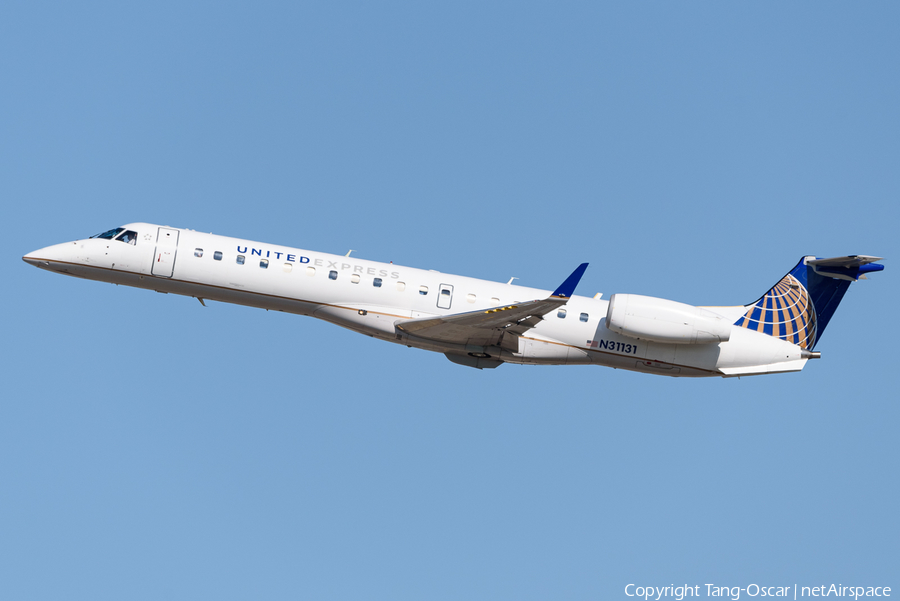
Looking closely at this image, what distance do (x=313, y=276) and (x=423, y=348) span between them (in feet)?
12.4

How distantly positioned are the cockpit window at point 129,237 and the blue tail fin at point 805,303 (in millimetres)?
18171

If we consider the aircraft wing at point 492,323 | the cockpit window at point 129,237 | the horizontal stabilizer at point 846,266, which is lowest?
the aircraft wing at point 492,323

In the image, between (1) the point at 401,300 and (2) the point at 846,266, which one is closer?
(1) the point at 401,300

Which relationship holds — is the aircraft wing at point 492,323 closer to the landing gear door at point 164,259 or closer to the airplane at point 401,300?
the airplane at point 401,300

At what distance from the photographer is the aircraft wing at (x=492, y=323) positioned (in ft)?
74.1

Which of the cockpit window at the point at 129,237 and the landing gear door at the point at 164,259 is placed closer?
the landing gear door at the point at 164,259

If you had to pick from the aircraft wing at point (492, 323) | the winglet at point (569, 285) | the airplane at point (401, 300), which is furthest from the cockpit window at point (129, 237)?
the winglet at point (569, 285)

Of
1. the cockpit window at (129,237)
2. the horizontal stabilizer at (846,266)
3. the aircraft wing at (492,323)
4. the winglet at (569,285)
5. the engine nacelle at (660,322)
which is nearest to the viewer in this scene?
the winglet at (569,285)

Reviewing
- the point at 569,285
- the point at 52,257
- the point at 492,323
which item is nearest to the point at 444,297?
the point at 492,323

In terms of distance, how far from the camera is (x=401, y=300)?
25.5m

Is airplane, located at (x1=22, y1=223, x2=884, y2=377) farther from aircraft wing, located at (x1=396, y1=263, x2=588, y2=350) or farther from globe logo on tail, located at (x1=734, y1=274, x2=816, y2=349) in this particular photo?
globe logo on tail, located at (x1=734, y1=274, x2=816, y2=349)

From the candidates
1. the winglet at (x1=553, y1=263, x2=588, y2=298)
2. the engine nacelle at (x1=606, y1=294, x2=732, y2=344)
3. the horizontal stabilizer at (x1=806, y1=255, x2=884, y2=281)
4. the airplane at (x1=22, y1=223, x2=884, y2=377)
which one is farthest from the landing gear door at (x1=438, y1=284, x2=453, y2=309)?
the horizontal stabilizer at (x1=806, y1=255, x2=884, y2=281)

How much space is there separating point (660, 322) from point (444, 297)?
6.12 meters

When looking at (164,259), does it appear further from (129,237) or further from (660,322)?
(660,322)
